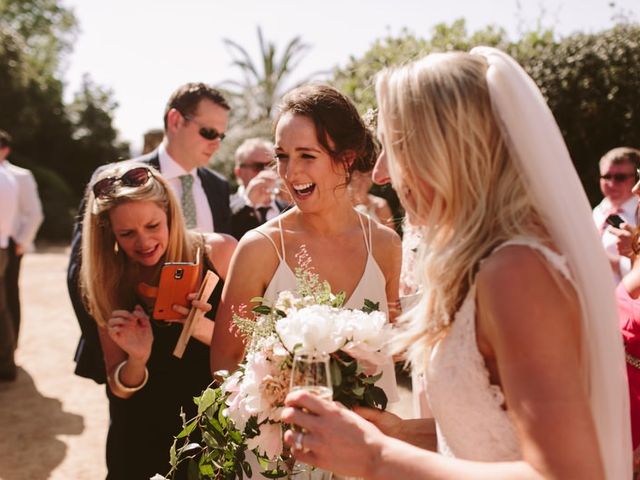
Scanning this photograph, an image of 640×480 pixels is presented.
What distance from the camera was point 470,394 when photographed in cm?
139

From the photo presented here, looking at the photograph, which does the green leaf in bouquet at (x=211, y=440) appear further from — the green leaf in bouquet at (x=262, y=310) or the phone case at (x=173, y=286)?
the phone case at (x=173, y=286)

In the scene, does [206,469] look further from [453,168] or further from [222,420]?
[453,168]

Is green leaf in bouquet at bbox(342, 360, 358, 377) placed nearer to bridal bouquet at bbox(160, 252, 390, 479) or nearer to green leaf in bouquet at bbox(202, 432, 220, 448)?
bridal bouquet at bbox(160, 252, 390, 479)

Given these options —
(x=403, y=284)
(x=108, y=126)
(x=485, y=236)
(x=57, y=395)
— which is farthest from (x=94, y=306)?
(x=108, y=126)

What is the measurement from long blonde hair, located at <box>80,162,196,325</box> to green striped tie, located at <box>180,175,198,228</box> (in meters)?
1.65

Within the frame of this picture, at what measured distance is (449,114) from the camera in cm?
139

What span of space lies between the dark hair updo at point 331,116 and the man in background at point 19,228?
535cm

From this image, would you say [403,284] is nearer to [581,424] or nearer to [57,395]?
[581,424]

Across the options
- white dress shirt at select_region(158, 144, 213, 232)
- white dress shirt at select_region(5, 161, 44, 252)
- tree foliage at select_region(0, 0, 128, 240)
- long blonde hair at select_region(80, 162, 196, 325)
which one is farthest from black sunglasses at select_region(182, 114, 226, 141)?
tree foliage at select_region(0, 0, 128, 240)

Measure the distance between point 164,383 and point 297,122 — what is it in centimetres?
143

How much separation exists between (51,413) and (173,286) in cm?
425

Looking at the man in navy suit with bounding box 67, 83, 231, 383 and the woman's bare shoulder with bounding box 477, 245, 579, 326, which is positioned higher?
the woman's bare shoulder with bounding box 477, 245, 579, 326

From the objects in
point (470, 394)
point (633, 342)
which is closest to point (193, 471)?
point (470, 394)

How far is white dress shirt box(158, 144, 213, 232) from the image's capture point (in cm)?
468
